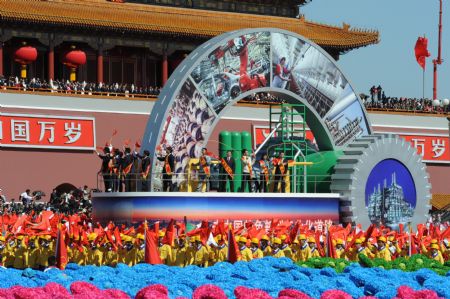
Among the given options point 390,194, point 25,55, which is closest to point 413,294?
point 390,194

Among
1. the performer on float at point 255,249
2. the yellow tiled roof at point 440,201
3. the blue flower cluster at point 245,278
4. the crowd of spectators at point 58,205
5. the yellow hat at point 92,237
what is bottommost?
the yellow tiled roof at point 440,201

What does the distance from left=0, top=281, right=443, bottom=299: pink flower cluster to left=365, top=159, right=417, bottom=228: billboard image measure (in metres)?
14.5

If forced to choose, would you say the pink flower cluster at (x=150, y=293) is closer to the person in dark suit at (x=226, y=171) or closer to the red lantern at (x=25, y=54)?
the person in dark suit at (x=226, y=171)

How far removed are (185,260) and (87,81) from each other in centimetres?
2702

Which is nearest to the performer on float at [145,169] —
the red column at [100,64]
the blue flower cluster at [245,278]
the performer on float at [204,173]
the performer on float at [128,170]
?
the performer on float at [128,170]

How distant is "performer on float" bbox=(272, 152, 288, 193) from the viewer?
2867 centimetres

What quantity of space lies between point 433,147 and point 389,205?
20.8 metres

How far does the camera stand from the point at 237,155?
29453mm

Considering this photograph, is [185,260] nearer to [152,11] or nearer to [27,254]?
[27,254]

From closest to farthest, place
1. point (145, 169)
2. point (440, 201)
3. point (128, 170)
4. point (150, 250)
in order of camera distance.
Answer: point (150, 250), point (145, 169), point (128, 170), point (440, 201)

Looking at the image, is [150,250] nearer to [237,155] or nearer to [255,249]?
[255,249]

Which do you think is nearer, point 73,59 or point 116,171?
point 116,171

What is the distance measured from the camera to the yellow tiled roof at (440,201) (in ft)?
151

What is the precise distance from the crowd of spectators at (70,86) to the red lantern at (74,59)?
778mm
